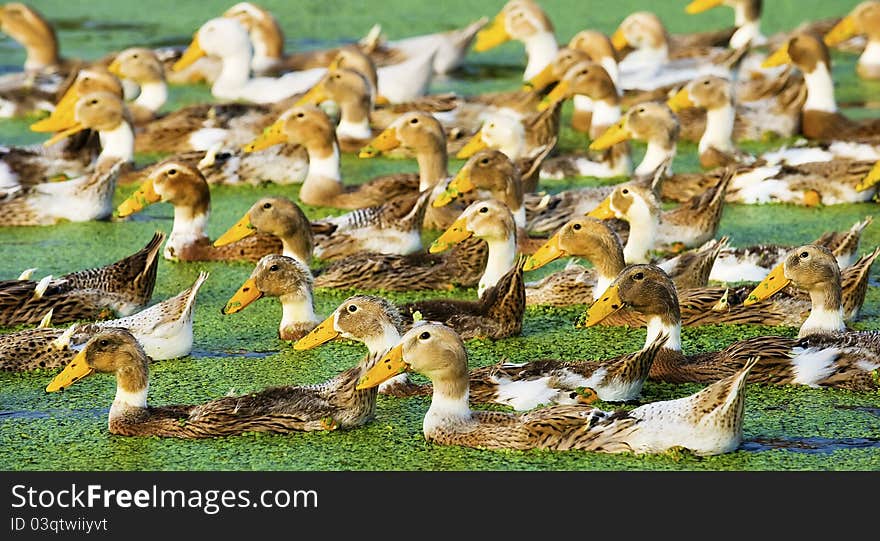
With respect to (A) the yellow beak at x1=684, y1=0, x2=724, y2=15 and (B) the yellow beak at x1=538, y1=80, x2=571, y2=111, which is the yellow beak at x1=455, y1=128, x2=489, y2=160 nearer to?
(B) the yellow beak at x1=538, y1=80, x2=571, y2=111

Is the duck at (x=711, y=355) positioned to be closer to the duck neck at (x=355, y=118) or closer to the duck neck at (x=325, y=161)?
the duck neck at (x=325, y=161)

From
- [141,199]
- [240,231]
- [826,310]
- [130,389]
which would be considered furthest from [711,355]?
[141,199]

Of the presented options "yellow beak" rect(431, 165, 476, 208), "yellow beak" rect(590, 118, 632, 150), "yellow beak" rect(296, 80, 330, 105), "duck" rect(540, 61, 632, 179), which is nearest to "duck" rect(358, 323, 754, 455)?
"yellow beak" rect(431, 165, 476, 208)

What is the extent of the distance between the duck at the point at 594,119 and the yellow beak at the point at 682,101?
560 millimetres

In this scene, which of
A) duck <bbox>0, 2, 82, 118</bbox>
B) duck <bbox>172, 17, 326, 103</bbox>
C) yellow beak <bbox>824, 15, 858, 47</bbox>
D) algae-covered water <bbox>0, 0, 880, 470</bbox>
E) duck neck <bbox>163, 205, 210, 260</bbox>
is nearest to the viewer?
algae-covered water <bbox>0, 0, 880, 470</bbox>

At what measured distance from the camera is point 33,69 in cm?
1656

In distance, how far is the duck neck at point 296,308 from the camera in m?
9.30

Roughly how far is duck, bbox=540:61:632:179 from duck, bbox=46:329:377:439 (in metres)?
5.49

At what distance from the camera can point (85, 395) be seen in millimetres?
8508

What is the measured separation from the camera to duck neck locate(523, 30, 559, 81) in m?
16.2

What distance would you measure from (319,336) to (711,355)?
1853 mm

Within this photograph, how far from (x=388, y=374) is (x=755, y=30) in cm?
1081
